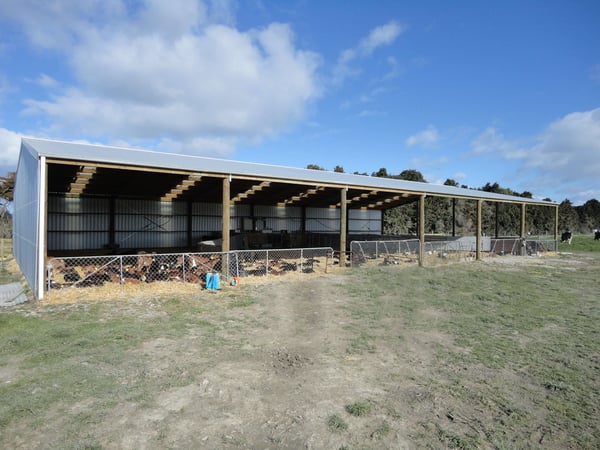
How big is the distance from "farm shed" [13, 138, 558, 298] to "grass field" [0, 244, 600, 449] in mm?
6611

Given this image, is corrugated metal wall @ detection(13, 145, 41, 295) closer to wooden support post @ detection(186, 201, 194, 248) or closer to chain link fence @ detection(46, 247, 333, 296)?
chain link fence @ detection(46, 247, 333, 296)

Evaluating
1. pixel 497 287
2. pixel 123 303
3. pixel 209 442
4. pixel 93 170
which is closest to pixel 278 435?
pixel 209 442

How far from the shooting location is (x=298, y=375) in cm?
545

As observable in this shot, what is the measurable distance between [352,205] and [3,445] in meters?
28.5

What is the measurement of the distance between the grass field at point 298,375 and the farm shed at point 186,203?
21.7 ft

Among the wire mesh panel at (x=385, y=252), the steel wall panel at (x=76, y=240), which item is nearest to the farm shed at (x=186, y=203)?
the steel wall panel at (x=76, y=240)

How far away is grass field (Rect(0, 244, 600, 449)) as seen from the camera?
12.7 feet

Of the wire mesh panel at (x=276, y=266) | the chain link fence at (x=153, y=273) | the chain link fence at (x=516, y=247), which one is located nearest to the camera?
the chain link fence at (x=153, y=273)

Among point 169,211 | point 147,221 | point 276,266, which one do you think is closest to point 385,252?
point 276,266

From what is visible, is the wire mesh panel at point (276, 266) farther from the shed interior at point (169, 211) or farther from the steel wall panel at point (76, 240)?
the steel wall panel at point (76, 240)

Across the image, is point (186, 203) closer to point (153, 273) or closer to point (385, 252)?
point (153, 273)

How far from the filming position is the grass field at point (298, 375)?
12.7 feet

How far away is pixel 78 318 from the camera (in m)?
8.49

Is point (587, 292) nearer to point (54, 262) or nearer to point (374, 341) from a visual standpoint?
point (374, 341)
